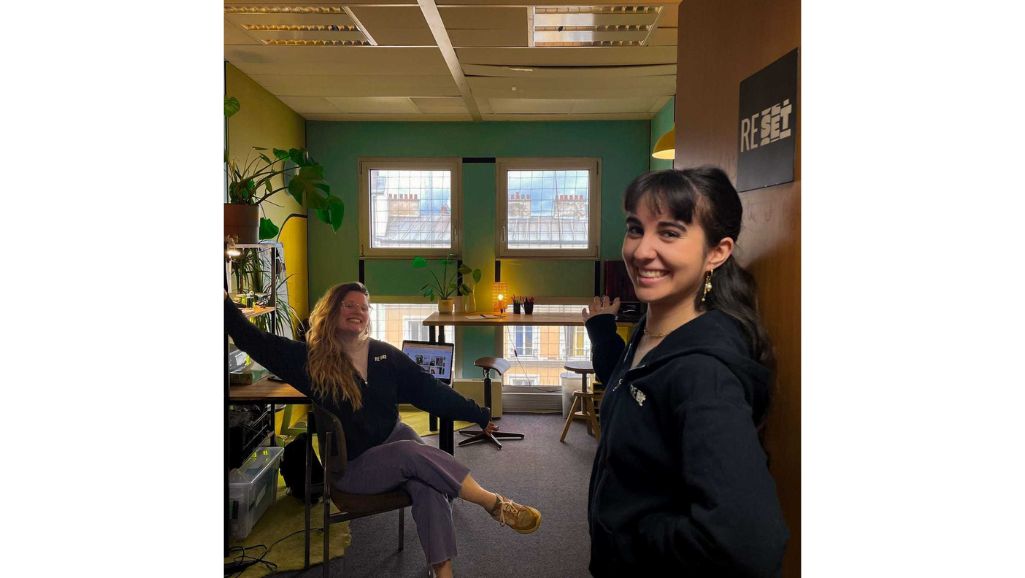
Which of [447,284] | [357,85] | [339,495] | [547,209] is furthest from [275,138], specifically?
[339,495]

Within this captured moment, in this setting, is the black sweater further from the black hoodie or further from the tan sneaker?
the black hoodie

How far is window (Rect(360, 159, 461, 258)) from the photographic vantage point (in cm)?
594

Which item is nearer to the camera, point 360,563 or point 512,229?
point 360,563

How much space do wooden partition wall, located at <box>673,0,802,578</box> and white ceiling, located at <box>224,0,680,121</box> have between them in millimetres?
1645

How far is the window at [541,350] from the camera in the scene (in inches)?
237

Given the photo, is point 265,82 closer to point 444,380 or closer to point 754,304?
point 444,380

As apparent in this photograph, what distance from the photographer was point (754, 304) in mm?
1107

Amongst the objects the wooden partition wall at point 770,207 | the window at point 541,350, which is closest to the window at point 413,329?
the window at point 541,350

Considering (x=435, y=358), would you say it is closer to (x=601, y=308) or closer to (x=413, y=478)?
(x=413, y=478)

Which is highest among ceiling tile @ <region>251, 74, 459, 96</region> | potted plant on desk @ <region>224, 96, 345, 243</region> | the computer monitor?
ceiling tile @ <region>251, 74, 459, 96</region>

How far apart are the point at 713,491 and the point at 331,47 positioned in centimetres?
331

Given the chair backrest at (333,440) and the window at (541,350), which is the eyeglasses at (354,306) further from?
the window at (541,350)

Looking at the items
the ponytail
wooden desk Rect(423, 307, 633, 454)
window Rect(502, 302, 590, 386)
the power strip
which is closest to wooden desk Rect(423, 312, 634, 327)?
wooden desk Rect(423, 307, 633, 454)
